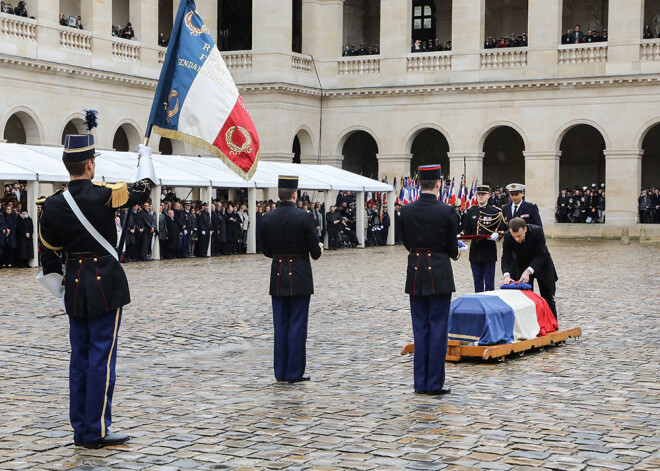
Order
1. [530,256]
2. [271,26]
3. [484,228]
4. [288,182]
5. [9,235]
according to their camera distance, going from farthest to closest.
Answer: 1. [271,26]
2. [9,235]
3. [484,228]
4. [530,256]
5. [288,182]

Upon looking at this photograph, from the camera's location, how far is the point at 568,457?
672cm

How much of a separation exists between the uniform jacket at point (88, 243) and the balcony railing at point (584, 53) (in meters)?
35.4

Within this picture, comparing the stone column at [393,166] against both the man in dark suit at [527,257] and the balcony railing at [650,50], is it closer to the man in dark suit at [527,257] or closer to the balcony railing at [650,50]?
the balcony railing at [650,50]

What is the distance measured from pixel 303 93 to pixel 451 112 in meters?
6.03

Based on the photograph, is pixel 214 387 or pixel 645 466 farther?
pixel 214 387

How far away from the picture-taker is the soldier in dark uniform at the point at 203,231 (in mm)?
28594

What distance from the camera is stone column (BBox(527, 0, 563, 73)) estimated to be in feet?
133

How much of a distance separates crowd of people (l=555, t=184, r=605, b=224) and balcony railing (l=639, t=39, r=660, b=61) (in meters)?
5.38

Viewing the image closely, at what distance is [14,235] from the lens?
76.7 feet

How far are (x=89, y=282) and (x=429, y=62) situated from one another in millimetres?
36793

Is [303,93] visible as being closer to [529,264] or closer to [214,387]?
[529,264]

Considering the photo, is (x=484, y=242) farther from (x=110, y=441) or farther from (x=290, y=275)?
(x=110, y=441)

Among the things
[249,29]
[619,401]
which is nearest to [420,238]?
[619,401]

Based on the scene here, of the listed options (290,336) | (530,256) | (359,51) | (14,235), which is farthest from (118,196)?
(359,51)
